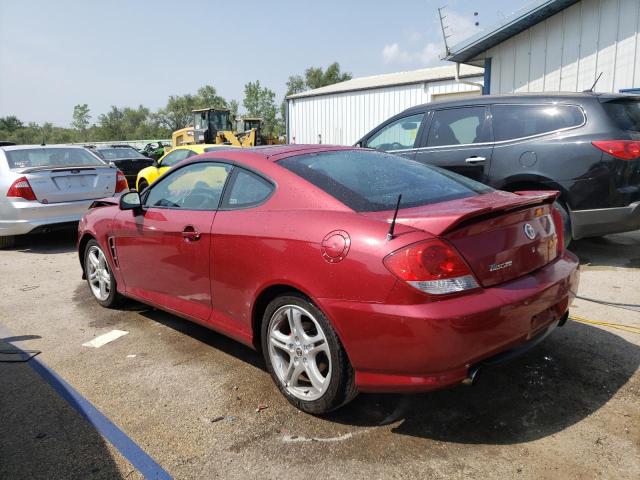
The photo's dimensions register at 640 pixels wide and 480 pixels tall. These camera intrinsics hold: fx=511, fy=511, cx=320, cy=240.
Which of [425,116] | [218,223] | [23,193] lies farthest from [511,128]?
[23,193]

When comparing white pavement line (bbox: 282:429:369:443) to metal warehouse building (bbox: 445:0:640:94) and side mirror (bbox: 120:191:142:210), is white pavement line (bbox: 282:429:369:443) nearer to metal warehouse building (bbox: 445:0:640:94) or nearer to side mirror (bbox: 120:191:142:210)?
side mirror (bbox: 120:191:142:210)

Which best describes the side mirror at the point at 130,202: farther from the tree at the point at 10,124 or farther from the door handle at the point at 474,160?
the tree at the point at 10,124

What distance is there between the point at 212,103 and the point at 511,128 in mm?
98904

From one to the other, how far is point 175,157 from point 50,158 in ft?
12.3

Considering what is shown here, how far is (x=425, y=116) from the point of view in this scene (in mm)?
6586

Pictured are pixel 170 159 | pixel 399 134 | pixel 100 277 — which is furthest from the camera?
pixel 170 159

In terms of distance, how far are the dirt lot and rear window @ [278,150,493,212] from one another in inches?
45.9

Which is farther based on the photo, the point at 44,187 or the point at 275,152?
the point at 44,187

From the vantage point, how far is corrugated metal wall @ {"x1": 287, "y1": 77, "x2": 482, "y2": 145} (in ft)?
61.4

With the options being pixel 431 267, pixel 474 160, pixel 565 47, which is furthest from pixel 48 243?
pixel 565 47

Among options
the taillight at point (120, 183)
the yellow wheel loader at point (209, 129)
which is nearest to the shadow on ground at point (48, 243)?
the taillight at point (120, 183)

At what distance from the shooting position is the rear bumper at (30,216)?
7.36 metres

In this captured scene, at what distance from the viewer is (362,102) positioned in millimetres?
21203

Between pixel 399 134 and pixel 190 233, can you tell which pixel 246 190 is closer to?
pixel 190 233
